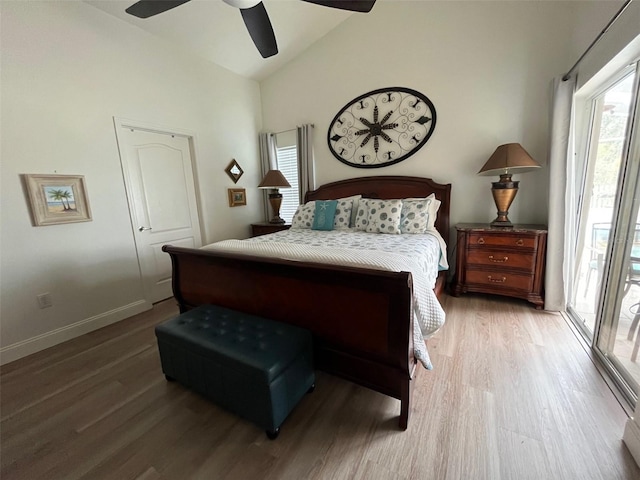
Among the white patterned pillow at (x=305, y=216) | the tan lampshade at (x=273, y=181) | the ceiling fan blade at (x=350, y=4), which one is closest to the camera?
the ceiling fan blade at (x=350, y=4)

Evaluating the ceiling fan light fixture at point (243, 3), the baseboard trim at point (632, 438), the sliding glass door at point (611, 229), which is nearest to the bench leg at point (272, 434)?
the baseboard trim at point (632, 438)

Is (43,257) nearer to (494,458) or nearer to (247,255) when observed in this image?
(247,255)

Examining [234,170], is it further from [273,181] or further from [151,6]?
[151,6]

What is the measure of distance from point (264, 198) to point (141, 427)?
11.5 feet

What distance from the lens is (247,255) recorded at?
71.2 inches

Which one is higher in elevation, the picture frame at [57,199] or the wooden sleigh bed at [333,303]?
the picture frame at [57,199]

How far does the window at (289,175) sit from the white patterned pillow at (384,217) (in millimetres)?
1646

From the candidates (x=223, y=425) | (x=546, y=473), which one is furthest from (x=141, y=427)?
(x=546, y=473)

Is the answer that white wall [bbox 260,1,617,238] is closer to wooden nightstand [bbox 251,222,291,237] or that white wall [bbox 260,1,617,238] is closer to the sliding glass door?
the sliding glass door

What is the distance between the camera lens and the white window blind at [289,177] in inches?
167

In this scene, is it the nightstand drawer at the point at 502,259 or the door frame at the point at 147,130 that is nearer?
the nightstand drawer at the point at 502,259

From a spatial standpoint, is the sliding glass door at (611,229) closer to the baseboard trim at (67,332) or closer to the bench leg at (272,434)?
the bench leg at (272,434)

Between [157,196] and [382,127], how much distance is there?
9.26 feet

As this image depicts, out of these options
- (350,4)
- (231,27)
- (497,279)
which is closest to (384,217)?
(497,279)
